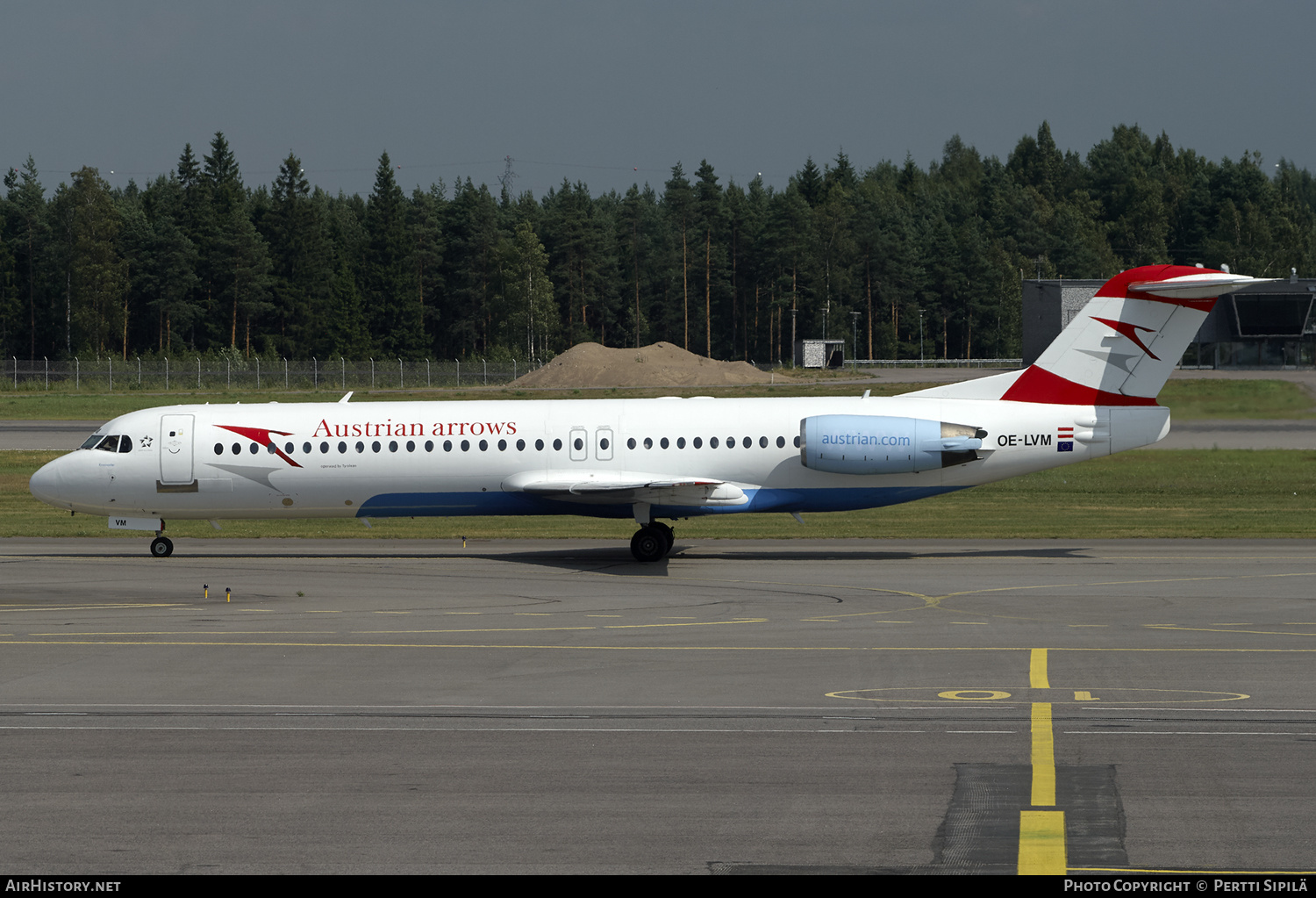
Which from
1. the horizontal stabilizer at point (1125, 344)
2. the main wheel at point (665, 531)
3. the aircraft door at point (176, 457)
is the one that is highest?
the horizontal stabilizer at point (1125, 344)

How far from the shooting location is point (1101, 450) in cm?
2919

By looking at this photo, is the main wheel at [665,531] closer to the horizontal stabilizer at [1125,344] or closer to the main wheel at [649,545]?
the main wheel at [649,545]

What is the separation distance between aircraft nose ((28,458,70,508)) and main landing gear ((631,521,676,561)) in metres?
13.3

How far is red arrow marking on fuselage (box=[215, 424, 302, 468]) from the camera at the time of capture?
99.3 feet

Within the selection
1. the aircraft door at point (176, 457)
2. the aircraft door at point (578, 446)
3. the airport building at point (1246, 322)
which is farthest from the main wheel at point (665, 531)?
the airport building at point (1246, 322)

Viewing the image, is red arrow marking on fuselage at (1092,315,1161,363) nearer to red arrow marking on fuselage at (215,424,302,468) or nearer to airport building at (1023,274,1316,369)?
red arrow marking on fuselage at (215,424,302,468)

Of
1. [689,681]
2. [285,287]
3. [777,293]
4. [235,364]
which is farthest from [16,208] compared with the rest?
[689,681]

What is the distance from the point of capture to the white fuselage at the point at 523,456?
2939 cm

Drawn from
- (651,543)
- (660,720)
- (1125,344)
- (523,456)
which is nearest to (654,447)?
(651,543)

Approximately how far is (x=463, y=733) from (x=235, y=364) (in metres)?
95.2

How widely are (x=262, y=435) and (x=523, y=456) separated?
604 cm

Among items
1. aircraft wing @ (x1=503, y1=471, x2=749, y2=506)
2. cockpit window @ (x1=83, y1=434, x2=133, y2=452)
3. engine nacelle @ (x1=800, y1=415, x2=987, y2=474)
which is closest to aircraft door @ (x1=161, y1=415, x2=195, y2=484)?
cockpit window @ (x1=83, y1=434, x2=133, y2=452)

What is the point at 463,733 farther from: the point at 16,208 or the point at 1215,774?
the point at 16,208

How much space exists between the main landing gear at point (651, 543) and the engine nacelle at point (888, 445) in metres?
3.58
